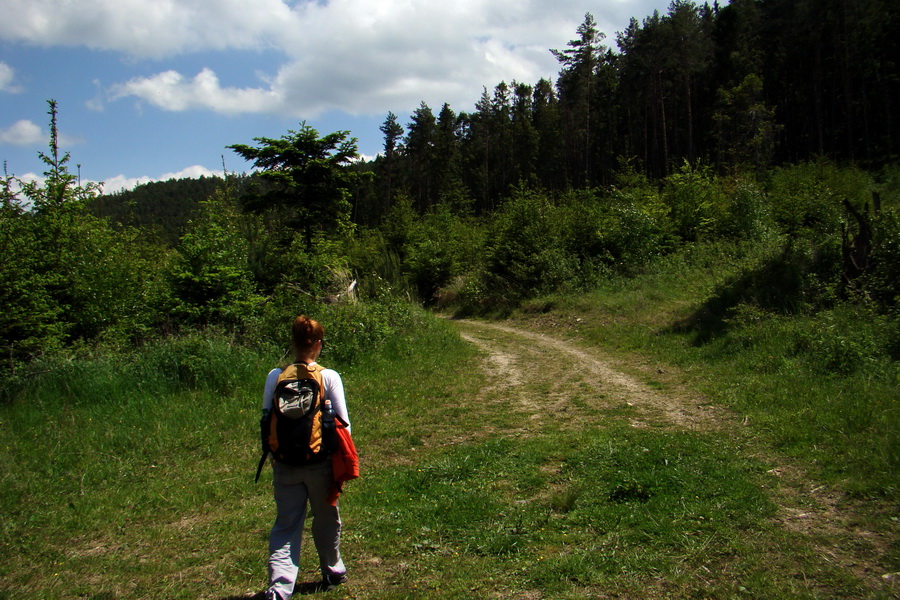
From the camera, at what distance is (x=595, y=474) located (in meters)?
5.41

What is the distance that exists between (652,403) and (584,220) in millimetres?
14354

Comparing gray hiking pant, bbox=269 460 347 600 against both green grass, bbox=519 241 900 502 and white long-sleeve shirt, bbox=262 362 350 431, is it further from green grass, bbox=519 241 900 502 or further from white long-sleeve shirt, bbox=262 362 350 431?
green grass, bbox=519 241 900 502

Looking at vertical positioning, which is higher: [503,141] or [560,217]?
[503,141]

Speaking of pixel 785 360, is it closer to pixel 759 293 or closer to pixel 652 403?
pixel 652 403

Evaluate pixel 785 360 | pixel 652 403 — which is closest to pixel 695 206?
pixel 785 360

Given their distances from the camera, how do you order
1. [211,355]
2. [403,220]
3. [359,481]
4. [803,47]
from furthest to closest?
[803,47], [403,220], [211,355], [359,481]

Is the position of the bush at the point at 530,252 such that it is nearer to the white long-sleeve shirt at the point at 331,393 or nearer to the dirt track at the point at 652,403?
the dirt track at the point at 652,403

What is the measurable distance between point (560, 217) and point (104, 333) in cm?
1666

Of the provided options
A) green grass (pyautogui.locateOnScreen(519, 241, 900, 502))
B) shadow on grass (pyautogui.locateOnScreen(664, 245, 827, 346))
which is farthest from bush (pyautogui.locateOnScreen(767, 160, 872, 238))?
shadow on grass (pyautogui.locateOnScreen(664, 245, 827, 346))

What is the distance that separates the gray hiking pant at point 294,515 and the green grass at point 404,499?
0.44 meters

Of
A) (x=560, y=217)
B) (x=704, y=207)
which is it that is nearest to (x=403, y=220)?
(x=560, y=217)

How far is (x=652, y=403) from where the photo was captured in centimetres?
821

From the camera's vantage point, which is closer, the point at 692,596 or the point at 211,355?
the point at 692,596

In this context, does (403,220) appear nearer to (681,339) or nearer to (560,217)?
(560,217)
